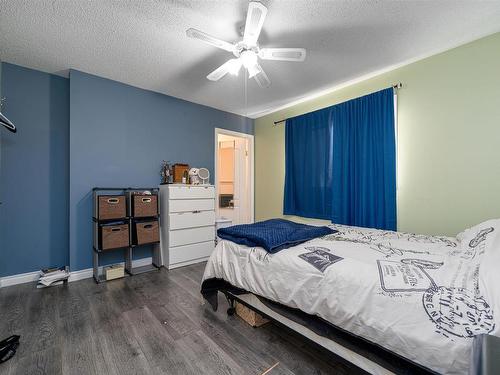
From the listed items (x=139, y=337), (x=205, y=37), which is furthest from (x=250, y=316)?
(x=205, y=37)

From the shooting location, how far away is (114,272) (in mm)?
2736

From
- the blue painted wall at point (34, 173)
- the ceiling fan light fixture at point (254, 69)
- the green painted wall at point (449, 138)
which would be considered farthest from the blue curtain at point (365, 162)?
the blue painted wall at point (34, 173)

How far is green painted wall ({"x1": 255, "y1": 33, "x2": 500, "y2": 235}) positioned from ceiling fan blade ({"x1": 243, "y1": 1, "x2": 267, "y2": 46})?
1.83 meters

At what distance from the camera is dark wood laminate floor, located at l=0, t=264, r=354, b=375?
1.39m

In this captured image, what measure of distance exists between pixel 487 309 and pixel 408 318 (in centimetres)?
26

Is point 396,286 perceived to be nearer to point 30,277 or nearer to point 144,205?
point 144,205

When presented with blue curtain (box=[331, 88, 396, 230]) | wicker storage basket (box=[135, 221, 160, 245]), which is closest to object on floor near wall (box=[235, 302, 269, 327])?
wicker storage basket (box=[135, 221, 160, 245])

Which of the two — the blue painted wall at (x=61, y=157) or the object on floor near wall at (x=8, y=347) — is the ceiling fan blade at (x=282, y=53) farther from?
the object on floor near wall at (x=8, y=347)

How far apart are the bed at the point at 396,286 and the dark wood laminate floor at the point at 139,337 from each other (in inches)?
14.9

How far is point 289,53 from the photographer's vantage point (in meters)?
1.82

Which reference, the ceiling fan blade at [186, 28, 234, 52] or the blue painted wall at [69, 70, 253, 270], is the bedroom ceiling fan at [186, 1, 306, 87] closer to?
the ceiling fan blade at [186, 28, 234, 52]

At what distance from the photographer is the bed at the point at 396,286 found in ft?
2.78

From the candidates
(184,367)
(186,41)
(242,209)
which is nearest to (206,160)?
(242,209)

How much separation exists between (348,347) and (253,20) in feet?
6.62
